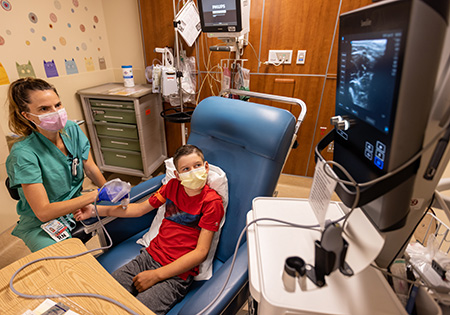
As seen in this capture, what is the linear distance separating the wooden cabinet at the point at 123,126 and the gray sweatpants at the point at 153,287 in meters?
1.60

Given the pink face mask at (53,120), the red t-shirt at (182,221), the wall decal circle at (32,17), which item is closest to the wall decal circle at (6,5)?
the wall decal circle at (32,17)

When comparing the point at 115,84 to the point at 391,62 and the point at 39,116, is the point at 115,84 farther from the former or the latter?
the point at 391,62

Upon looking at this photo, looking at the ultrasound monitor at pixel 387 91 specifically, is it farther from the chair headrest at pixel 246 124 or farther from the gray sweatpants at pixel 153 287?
the gray sweatpants at pixel 153 287

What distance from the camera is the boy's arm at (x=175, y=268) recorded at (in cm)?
103

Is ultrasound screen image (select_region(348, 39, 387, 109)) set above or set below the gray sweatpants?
above

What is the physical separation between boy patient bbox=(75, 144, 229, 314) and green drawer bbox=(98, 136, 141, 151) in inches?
57.9

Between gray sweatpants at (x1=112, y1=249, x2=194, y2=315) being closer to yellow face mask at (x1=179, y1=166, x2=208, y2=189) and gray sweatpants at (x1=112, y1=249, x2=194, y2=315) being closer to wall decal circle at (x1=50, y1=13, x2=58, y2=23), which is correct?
yellow face mask at (x1=179, y1=166, x2=208, y2=189)

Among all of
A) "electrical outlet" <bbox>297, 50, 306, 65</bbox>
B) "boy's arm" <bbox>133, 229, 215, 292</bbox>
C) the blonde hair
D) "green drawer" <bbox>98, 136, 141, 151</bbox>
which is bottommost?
"boy's arm" <bbox>133, 229, 215, 292</bbox>

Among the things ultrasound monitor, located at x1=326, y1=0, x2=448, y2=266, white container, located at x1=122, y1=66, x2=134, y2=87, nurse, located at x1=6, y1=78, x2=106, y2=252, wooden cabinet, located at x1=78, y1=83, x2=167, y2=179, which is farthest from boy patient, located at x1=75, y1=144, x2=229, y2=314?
white container, located at x1=122, y1=66, x2=134, y2=87

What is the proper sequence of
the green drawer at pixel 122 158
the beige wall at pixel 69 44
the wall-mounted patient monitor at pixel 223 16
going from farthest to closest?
1. the green drawer at pixel 122 158
2. the beige wall at pixel 69 44
3. the wall-mounted patient monitor at pixel 223 16

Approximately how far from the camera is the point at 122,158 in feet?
8.93

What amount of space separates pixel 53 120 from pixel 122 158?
1559 millimetres

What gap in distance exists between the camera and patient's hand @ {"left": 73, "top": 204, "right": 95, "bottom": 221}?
3.80 ft

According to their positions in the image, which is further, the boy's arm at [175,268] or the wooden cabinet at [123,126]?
the wooden cabinet at [123,126]
